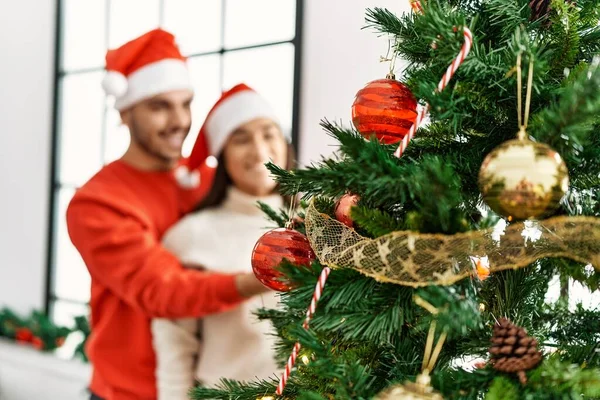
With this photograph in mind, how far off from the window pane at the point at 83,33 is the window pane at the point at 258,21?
0.63 m

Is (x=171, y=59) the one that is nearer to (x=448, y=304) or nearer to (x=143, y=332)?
(x=143, y=332)

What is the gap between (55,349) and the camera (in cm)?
224

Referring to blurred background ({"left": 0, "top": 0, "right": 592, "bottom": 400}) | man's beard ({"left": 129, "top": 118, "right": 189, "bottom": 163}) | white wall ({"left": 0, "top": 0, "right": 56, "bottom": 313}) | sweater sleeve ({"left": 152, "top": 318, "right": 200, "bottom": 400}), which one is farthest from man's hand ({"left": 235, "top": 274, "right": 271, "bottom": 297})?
white wall ({"left": 0, "top": 0, "right": 56, "bottom": 313})

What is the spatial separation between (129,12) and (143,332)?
4.04 ft

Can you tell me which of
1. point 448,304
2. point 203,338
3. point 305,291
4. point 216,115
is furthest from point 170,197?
point 448,304

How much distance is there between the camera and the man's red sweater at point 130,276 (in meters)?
1.25

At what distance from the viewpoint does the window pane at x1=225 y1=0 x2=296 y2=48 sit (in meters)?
1.72

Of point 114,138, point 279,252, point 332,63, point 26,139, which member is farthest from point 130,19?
point 279,252

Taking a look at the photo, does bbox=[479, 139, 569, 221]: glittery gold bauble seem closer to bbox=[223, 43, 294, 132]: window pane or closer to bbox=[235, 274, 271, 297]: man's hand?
bbox=[235, 274, 271, 297]: man's hand

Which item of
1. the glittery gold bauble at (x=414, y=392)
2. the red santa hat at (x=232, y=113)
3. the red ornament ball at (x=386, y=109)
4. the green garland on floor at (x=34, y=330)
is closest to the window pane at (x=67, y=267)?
the green garland on floor at (x=34, y=330)

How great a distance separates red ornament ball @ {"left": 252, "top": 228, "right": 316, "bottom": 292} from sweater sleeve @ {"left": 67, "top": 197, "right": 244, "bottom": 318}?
545mm

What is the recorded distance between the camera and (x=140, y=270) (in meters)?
1.30

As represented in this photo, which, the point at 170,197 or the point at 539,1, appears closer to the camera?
the point at 539,1

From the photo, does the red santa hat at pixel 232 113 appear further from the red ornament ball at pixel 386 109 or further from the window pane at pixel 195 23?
the red ornament ball at pixel 386 109
